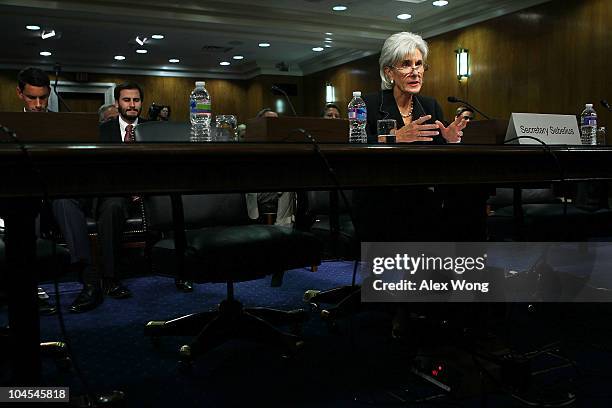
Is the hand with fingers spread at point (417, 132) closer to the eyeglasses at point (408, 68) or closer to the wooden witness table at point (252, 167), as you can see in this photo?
the wooden witness table at point (252, 167)

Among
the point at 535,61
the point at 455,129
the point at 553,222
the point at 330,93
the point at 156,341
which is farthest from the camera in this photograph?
the point at 330,93

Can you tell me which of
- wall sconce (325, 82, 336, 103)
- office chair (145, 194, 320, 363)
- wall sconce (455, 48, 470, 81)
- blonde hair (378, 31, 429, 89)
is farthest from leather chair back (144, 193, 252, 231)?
wall sconce (325, 82, 336, 103)

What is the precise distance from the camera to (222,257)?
5.12ft

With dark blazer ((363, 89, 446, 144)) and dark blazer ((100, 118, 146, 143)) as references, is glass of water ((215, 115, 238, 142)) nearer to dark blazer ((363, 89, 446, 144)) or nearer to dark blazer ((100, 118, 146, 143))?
dark blazer ((363, 89, 446, 144))

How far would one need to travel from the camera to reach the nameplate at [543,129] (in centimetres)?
162

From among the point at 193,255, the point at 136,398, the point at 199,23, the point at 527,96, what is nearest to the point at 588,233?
the point at 193,255

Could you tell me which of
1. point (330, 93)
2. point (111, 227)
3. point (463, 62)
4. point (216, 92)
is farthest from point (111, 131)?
point (216, 92)

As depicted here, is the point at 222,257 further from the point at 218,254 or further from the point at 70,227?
the point at 70,227

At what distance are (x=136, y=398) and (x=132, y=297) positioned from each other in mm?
1329

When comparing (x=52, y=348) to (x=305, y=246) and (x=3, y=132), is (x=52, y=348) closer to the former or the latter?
(x=305, y=246)

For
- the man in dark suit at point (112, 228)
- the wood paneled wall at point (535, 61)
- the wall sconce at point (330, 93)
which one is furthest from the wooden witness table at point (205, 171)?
the wall sconce at point (330, 93)

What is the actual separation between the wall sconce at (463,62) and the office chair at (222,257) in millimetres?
5182

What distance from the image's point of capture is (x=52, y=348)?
1.68 meters

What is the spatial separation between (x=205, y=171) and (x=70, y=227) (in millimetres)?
1792
